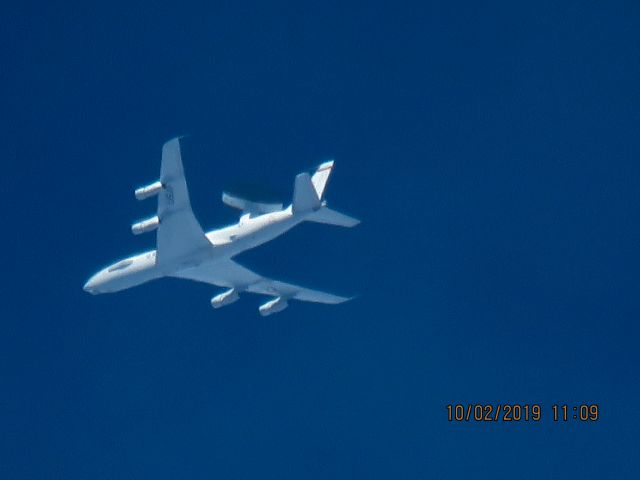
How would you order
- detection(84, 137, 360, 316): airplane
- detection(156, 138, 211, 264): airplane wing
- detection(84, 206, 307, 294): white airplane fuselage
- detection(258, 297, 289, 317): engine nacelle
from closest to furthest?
1. detection(156, 138, 211, 264): airplane wing
2. detection(84, 137, 360, 316): airplane
3. detection(84, 206, 307, 294): white airplane fuselage
4. detection(258, 297, 289, 317): engine nacelle

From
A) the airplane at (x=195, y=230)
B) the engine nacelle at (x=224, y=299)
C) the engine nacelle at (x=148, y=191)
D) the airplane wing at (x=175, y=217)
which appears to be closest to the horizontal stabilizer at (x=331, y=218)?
the airplane at (x=195, y=230)

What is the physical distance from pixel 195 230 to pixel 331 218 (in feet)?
31.1

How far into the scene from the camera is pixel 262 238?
2965 inches

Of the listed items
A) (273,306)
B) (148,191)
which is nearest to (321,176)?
(273,306)

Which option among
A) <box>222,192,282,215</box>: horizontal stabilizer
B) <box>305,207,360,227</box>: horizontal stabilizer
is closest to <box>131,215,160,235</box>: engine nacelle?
<box>222,192,282,215</box>: horizontal stabilizer

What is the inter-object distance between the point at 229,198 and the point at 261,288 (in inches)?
361

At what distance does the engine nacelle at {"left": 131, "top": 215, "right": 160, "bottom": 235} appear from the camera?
241 feet

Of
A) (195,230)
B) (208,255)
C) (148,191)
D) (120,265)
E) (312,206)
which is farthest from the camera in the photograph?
(120,265)

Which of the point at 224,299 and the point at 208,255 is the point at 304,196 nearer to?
the point at 208,255

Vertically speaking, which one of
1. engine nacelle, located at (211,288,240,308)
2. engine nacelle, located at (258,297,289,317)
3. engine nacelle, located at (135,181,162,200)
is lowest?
engine nacelle, located at (258,297,289,317)

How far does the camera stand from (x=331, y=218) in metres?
73.0

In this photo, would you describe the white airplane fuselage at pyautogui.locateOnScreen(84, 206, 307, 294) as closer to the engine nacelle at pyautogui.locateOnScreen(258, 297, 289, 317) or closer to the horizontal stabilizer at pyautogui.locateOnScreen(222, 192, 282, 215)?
the horizontal stabilizer at pyautogui.locateOnScreen(222, 192, 282, 215)

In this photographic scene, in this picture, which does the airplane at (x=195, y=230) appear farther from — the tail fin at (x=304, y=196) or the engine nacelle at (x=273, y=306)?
the engine nacelle at (x=273, y=306)

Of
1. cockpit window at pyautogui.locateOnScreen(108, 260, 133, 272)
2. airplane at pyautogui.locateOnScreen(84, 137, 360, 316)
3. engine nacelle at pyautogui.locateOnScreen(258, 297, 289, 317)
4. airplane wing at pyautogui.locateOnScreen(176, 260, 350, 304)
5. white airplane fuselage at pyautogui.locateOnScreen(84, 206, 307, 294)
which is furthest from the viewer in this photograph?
engine nacelle at pyautogui.locateOnScreen(258, 297, 289, 317)
